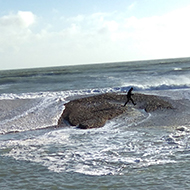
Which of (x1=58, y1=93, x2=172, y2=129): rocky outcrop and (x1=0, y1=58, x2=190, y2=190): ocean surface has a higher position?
(x1=58, y1=93, x2=172, y2=129): rocky outcrop

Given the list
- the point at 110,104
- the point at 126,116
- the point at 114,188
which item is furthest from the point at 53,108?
the point at 114,188

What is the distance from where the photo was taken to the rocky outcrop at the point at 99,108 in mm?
13181

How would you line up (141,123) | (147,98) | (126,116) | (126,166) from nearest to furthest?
(126,166) → (141,123) → (126,116) → (147,98)

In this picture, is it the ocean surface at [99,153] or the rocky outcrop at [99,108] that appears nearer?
the ocean surface at [99,153]

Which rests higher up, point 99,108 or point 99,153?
point 99,108

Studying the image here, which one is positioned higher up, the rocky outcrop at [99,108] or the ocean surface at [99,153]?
the rocky outcrop at [99,108]

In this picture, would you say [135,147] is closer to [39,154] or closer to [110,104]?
[39,154]

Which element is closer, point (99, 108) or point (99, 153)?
point (99, 153)

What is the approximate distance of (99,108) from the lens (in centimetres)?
1515

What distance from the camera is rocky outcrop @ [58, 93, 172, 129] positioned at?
13.2 m

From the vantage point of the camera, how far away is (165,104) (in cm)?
1565

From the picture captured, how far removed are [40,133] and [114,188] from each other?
610cm

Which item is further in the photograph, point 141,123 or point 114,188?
point 141,123

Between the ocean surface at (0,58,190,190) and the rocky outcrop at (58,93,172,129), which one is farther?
the rocky outcrop at (58,93,172,129)
